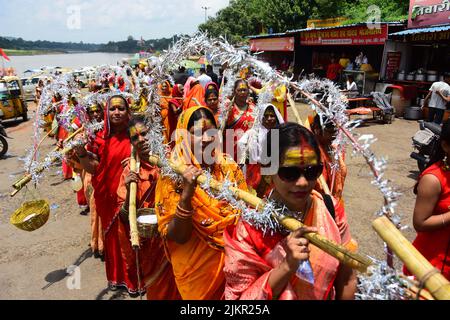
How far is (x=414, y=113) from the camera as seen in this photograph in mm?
11922

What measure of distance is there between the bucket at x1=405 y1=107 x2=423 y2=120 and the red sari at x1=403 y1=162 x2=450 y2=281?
11.0 m

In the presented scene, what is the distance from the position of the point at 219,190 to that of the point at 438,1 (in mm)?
13981

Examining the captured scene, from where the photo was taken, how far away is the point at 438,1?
12.4 metres

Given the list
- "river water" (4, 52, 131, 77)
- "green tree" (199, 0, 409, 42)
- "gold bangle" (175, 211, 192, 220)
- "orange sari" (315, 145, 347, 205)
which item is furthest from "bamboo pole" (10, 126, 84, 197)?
"green tree" (199, 0, 409, 42)

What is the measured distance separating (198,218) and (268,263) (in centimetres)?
68

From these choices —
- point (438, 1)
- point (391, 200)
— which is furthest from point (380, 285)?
point (438, 1)

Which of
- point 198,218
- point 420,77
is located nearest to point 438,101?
point 420,77

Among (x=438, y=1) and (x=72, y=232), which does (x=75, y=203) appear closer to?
(x=72, y=232)

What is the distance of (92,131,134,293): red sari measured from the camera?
130 inches

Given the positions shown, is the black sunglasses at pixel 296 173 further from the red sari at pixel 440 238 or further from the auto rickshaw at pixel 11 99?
the auto rickshaw at pixel 11 99

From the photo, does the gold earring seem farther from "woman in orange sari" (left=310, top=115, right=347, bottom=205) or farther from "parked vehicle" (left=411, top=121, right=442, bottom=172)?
"parked vehicle" (left=411, top=121, right=442, bottom=172)

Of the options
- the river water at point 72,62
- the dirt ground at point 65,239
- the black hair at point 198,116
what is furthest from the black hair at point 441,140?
the river water at point 72,62

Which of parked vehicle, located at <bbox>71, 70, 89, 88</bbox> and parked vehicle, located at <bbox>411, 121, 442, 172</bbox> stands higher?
parked vehicle, located at <bbox>71, 70, 89, 88</bbox>

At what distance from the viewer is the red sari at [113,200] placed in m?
3.29
